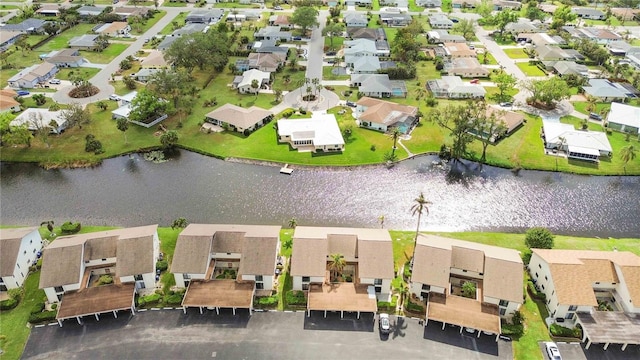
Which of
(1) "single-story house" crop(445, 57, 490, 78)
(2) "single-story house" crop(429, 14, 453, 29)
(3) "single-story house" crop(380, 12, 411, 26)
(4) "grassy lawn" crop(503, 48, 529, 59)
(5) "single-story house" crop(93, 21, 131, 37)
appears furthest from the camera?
(3) "single-story house" crop(380, 12, 411, 26)

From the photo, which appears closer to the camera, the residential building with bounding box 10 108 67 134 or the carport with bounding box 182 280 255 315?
the carport with bounding box 182 280 255 315

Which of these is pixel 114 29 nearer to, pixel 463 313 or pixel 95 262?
pixel 95 262

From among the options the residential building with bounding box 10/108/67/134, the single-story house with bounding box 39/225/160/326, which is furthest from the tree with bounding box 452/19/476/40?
the single-story house with bounding box 39/225/160/326

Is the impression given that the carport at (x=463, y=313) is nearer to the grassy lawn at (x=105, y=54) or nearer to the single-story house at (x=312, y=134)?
the single-story house at (x=312, y=134)

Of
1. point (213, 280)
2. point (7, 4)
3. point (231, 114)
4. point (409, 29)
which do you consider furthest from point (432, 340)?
point (7, 4)

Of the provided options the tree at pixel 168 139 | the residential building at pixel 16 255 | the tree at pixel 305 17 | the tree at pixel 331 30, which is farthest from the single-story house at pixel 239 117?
the tree at pixel 305 17

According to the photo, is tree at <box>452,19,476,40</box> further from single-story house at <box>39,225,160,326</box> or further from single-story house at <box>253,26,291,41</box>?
single-story house at <box>39,225,160,326</box>

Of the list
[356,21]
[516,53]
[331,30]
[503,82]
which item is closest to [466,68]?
[503,82]
